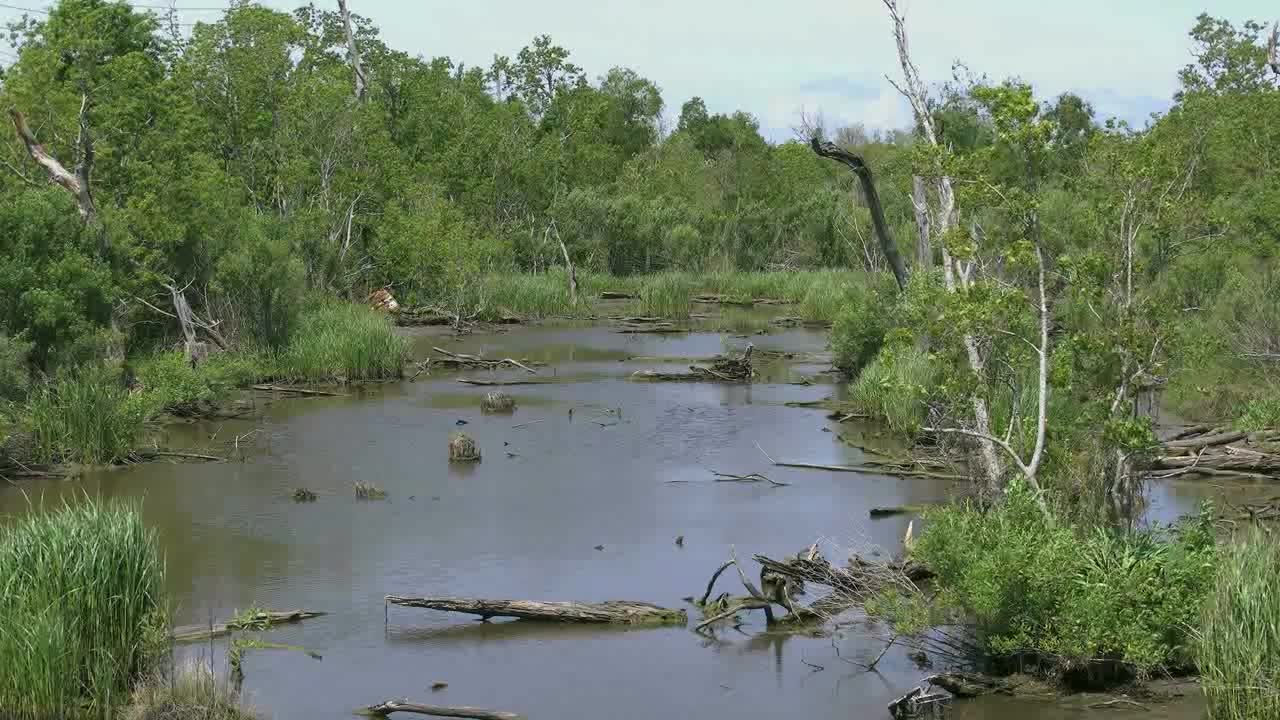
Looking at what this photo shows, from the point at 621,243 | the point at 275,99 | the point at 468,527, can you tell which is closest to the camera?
the point at 468,527

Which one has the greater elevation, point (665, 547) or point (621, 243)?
point (621, 243)

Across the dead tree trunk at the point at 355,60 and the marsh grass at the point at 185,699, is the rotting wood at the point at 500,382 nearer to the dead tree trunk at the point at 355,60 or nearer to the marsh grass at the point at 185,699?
the marsh grass at the point at 185,699

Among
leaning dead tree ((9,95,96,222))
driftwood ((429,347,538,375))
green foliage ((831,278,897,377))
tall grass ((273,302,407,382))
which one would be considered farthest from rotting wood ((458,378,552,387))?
leaning dead tree ((9,95,96,222))

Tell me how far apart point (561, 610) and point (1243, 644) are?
18.3 ft

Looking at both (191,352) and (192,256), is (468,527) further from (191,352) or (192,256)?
(192,256)

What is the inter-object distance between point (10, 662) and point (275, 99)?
3353 cm

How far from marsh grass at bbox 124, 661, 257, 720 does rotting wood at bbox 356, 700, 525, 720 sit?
89cm

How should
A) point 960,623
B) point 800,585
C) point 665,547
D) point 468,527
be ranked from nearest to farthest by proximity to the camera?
point 960,623
point 800,585
point 665,547
point 468,527

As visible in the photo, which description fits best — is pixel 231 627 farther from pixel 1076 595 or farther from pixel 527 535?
pixel 1076 595

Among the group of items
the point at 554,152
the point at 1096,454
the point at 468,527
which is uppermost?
the point at 554,152

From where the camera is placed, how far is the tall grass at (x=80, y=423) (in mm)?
18375

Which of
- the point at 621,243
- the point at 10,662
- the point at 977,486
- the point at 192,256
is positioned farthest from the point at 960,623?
the point at 621,243

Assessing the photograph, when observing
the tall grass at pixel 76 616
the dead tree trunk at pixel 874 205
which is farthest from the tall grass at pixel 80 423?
the dead tree trunk at pixel 874 205

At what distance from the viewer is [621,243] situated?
175ft
